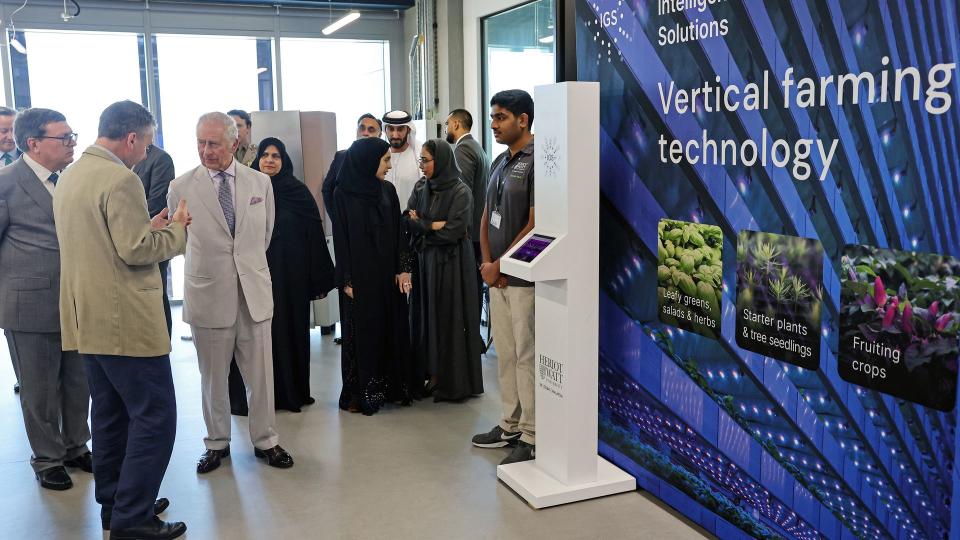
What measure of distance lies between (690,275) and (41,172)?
280 centimetres

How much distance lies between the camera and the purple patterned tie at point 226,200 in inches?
154

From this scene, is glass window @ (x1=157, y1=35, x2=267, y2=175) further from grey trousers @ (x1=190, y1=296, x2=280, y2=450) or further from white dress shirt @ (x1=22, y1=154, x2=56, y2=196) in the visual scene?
grey trousers @ (x1=190, y1=296, x2=280, y2=450)

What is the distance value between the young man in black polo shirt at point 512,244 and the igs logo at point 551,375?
1.02 ft

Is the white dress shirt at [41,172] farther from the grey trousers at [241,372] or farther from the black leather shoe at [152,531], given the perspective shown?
the black leather shoe at [152,531]

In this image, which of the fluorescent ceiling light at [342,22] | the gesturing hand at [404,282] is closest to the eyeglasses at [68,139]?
the gesturing hand at [404,282]

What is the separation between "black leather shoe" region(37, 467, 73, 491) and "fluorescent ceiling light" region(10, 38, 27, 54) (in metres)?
5.88

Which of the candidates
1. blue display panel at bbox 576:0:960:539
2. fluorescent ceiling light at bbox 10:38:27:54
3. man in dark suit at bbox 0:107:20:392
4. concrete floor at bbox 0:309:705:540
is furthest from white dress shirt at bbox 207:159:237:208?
fluorescent ceiling light at bbox 10:38:27:54

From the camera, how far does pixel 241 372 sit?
4.12m

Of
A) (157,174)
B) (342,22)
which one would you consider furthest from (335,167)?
(342,22)

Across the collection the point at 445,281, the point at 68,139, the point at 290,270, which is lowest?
the point at 445,281

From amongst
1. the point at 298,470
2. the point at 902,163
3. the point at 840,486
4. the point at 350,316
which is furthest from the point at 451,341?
the point at 902,163

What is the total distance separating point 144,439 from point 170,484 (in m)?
0.83

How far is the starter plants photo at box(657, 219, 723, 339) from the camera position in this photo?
129 inches

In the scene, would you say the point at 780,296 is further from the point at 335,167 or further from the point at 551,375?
the point at 335,167
